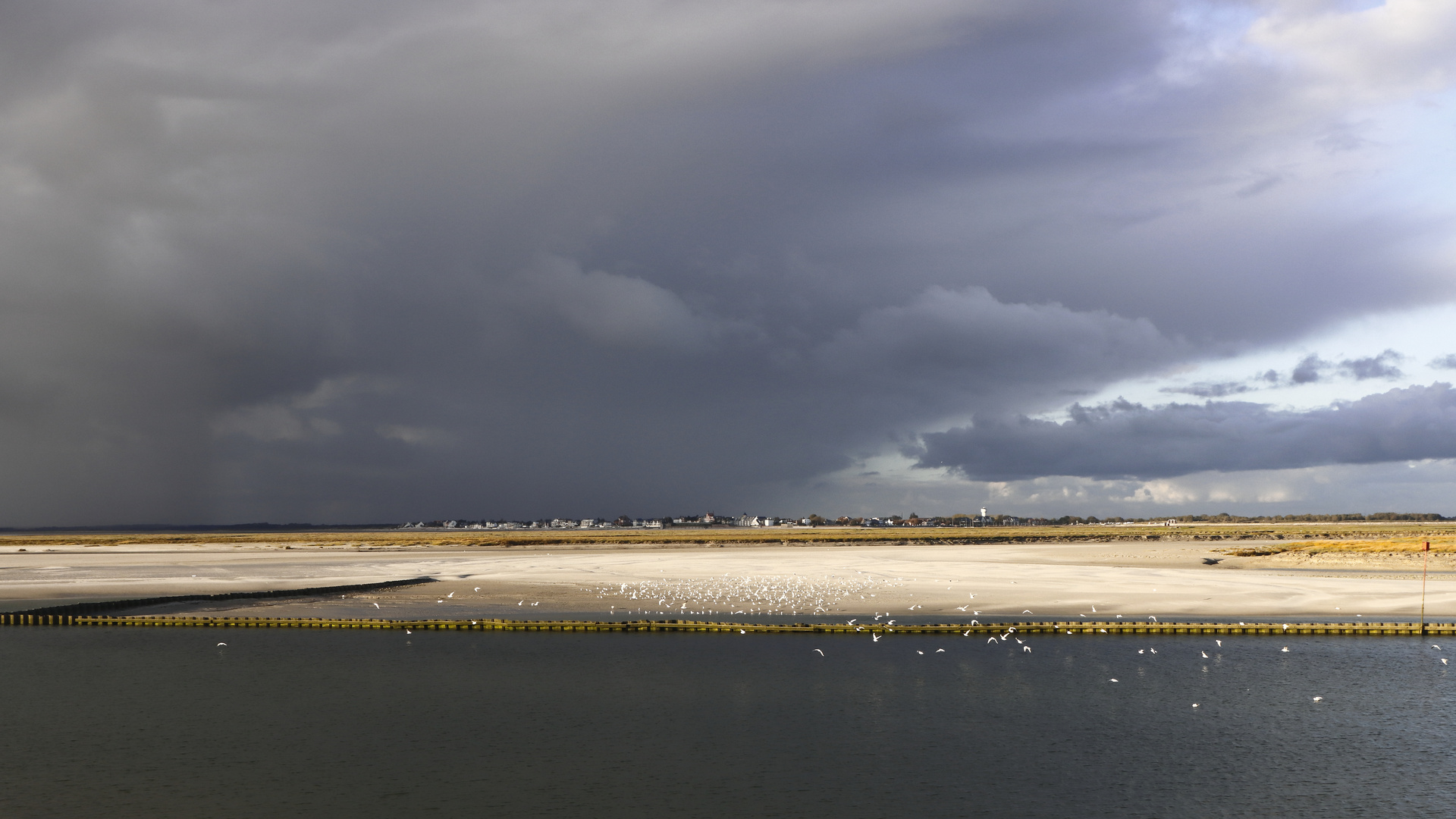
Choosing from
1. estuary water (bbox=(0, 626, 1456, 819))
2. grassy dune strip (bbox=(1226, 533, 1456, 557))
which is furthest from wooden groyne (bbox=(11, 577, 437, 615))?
grassy dune strip (bbox=(1226, 533, 1456, 557))

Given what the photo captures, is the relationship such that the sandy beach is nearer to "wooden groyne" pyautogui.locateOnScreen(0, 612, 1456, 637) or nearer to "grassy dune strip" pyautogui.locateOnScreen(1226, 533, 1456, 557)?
"grassy dune strip" pyautogui.locateOnScreen(1226, 533, 1456, 557)

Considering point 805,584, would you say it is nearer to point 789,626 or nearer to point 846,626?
point 789,626

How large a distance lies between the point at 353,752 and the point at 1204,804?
731 inches

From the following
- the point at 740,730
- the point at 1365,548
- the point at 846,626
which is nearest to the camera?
the point at 740,730

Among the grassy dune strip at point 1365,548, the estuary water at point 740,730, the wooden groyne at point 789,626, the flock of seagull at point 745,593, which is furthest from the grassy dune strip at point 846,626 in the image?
the grassy dune strip at point 1365,548

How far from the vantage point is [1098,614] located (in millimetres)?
45812

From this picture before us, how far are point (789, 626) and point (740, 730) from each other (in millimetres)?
18077

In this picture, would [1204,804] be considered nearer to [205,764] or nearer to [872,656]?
[872,656]

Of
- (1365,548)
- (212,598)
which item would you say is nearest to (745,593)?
(212,598)

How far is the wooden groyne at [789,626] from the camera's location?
131ft

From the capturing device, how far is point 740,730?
81.0ft

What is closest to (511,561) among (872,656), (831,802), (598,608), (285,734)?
(598,608)

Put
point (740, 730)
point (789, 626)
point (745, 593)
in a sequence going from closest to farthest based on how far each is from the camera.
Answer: point (740, 730) < point (789, 626) < point (745, 593)

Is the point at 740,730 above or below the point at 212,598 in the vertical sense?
below
